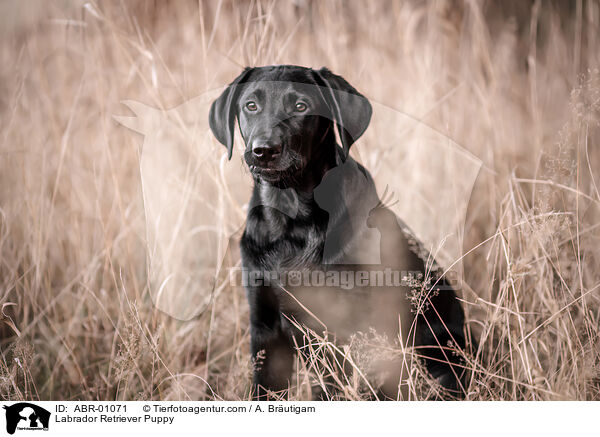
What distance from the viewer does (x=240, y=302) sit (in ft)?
5.94

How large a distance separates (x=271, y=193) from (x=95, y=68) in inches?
35.5

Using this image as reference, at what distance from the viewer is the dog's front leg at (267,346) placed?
5.12ft

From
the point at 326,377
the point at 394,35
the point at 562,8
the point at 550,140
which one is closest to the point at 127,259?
the point at 326,377

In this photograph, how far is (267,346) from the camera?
1.59 meters

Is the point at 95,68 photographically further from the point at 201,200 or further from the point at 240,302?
the point at 240,302

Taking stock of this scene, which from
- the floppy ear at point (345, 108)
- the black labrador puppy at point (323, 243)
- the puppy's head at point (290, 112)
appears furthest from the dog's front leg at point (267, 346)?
the floppy ear at point (345, 108)

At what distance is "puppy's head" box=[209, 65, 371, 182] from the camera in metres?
1.43

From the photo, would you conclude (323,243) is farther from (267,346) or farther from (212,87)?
(212,87)

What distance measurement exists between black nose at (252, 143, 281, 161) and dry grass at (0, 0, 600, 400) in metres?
0.47
